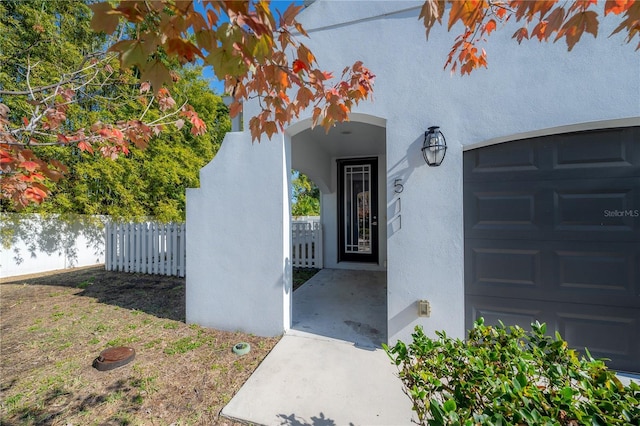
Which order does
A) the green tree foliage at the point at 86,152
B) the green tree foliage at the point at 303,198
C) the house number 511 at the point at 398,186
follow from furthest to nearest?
the green tree foliage at the point at 303,198 → the green tree foliage at the point at 86,152 → the house number 511 at the point at 398,186

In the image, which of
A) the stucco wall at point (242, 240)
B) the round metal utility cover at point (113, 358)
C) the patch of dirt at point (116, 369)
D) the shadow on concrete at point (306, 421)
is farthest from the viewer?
the stucco wall at point (242, 240)

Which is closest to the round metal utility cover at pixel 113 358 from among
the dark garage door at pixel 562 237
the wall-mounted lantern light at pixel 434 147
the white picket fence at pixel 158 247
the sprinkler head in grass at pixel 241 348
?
the sprinkler head in grass at pixel 241 348

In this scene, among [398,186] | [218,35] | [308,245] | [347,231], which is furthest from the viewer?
[347,231]

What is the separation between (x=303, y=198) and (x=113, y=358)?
59.0 ft

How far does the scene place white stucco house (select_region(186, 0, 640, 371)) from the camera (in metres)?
2.59

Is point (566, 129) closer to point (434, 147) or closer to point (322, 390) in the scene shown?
point (434, 147)

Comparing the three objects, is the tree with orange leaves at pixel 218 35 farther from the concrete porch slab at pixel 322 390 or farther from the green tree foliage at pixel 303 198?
the green tree foliage at pixel 303 198

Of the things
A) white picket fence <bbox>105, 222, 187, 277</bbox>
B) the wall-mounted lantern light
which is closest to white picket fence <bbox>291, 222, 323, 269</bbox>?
white picket fence <bbox>105, 222, 187, 277</bbox>

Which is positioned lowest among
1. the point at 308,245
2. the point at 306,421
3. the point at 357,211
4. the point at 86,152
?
the point at 306,421

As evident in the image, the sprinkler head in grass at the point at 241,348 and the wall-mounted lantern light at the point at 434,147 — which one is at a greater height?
the wall-mounted lantern light at the point at 434,147

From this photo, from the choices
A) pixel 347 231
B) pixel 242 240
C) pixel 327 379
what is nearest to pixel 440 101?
pixel 242 240

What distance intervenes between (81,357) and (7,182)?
2.67m

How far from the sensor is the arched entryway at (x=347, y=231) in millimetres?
3871

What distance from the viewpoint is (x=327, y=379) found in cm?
264
